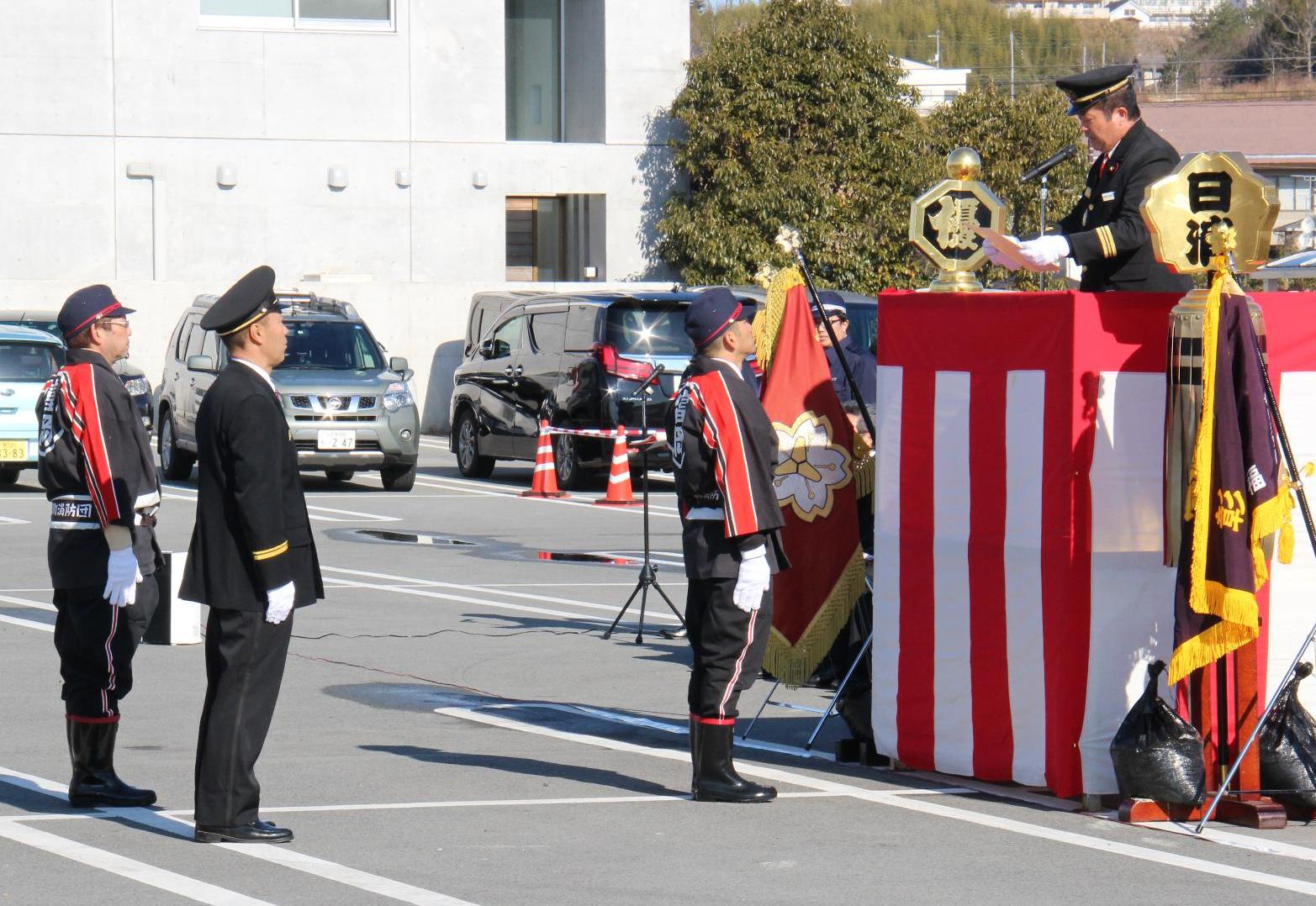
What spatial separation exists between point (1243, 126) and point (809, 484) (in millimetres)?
61510

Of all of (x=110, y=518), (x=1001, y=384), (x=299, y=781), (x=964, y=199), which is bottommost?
(x=299, y=781)

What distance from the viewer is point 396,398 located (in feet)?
69.1

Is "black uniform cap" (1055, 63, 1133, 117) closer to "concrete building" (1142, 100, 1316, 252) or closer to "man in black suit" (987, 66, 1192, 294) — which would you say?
"man in black suit" (987, 66, 1192, 294)

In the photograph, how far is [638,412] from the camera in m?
20.3

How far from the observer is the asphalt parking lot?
20.3 ft

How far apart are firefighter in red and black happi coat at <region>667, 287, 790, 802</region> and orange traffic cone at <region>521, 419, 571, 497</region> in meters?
13.3

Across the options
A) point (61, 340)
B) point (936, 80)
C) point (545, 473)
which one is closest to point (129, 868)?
point (545, 473)

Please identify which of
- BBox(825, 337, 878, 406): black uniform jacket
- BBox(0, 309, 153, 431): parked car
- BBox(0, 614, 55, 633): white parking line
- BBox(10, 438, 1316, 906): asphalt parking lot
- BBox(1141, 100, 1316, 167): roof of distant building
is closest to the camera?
BBox(10, 438, 1316, 906): asphalt parking lot

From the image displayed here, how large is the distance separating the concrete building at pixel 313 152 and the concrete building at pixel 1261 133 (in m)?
31.5

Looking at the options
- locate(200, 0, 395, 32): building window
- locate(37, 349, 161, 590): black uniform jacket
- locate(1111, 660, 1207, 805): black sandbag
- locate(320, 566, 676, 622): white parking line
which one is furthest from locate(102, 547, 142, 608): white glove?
locate(200, 0, 395, 32): building window

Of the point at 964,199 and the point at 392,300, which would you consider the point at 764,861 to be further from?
the point at 392,300

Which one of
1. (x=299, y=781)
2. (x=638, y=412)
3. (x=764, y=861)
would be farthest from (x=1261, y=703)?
(x=638, y=412)

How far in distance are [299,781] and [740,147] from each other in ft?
88.6

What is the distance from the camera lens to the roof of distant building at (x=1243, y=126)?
209 feet
